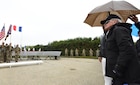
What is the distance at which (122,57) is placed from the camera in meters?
3.17

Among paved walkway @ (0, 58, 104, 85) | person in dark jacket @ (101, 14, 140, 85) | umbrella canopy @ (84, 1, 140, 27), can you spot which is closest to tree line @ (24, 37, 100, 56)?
paved walkway @ (0, 58, 104, 85)

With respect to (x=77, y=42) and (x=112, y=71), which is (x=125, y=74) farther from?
(x=77, y=42)

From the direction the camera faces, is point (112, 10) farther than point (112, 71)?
Yes

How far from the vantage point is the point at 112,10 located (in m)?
6.61

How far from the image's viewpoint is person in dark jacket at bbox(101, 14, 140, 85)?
10.4 ft

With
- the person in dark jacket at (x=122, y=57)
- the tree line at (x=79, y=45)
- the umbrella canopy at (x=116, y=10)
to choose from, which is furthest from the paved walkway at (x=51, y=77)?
the tree line at (x=79, y=45)

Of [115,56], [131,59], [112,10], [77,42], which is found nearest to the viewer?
[131,59]

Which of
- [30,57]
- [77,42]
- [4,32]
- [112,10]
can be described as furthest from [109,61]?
[77,42]

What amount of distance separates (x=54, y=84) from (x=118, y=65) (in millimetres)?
6574

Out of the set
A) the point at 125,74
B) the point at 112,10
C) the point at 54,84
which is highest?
the point at 112,10

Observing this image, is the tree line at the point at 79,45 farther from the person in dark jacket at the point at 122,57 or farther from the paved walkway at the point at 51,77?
the person in dark jacket at the point at 122,57

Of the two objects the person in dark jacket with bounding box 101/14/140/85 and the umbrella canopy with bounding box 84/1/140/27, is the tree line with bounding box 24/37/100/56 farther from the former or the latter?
the person in dark jacket with bounding box 101/14/140/85

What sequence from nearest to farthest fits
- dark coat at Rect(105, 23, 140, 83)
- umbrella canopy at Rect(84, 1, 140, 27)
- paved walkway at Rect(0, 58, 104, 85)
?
dark coat at Rect(105, 23, 140, 83) → umbrella canopy at Rect(84, 1, 140, 27) → paved walkway at Rect(0, 58, 104, 85)

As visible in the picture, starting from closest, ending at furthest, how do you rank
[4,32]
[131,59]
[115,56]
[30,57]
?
1. [131,59]
2. [115,56]
3. [4,32]
4. [30,57]
